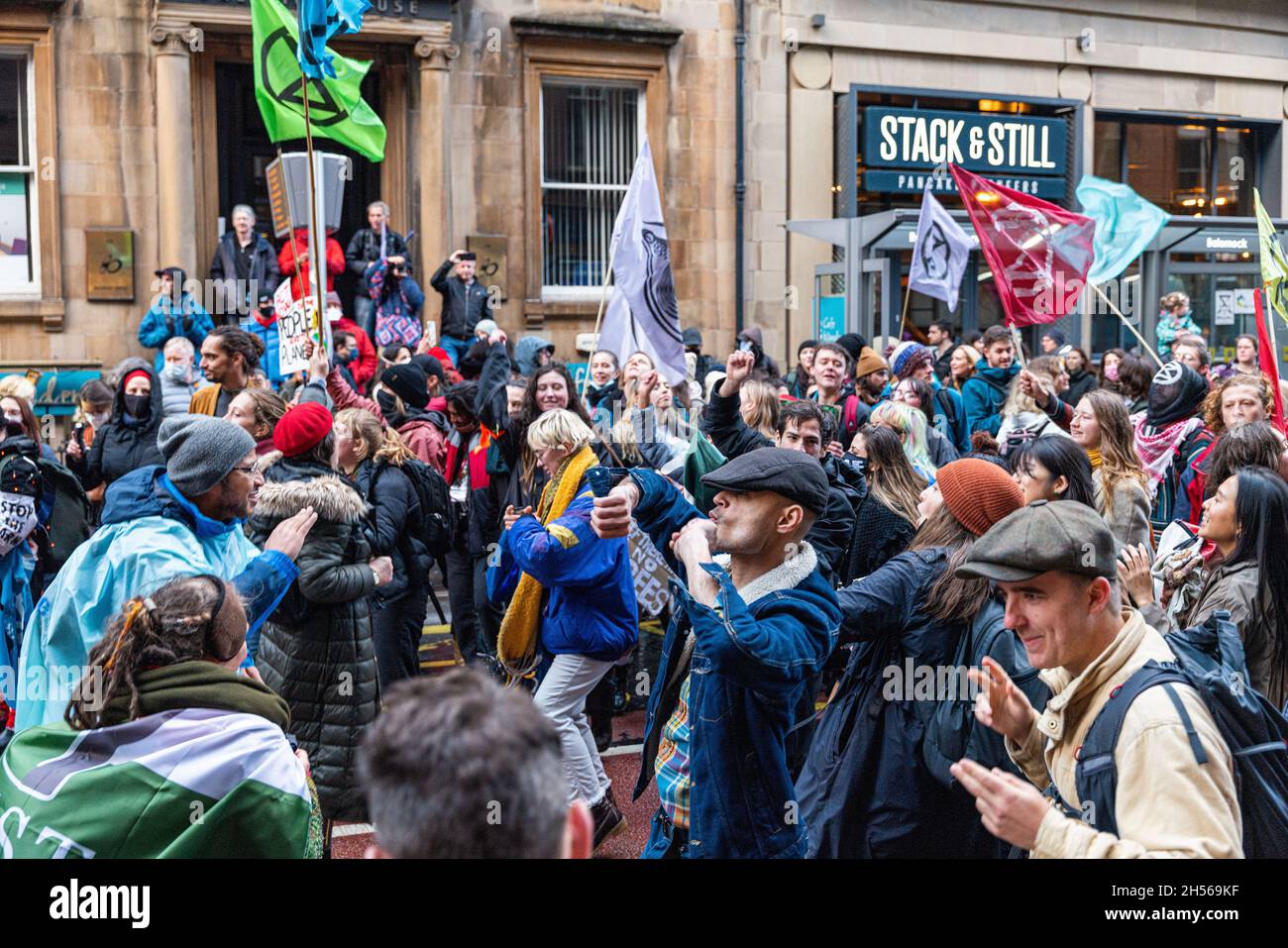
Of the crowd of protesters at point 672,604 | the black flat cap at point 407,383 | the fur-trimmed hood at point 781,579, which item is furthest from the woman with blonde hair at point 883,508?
the black flat cap at point 407,383

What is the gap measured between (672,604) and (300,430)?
2.18 metres

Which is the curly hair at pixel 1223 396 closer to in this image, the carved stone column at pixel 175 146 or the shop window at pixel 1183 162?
the carved stone column at pixel 175 146

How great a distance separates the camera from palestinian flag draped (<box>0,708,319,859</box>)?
314cm

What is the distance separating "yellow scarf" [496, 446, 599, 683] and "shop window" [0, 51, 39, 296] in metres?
11.5

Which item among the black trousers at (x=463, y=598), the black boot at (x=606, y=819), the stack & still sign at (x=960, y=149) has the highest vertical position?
the stack & still sign at (x=960, y=149)

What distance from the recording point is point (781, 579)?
4121mm

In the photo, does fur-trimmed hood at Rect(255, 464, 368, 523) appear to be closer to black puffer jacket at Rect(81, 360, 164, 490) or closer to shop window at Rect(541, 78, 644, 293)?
black puffer jacket at Rect(81, 360, 164, 490)

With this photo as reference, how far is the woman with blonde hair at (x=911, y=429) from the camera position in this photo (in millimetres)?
8266

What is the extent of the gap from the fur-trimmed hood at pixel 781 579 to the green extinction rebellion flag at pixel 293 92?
682 cm

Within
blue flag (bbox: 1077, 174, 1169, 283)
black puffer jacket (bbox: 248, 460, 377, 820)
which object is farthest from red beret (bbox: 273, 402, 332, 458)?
blue flag (bbox: 1077, 174, 1169, 283)

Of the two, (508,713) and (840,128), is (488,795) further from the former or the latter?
(840,128)

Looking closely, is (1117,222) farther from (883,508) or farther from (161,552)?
(161,552)

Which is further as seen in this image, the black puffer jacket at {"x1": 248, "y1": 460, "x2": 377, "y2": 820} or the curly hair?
the curly hair
